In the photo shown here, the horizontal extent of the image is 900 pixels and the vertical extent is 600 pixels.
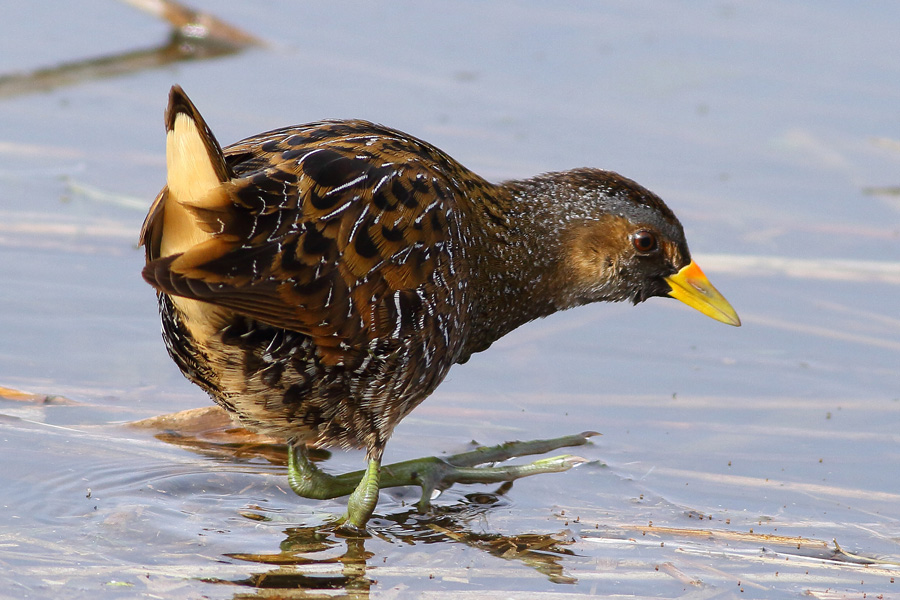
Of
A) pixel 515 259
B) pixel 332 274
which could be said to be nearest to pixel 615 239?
pixel 515 259

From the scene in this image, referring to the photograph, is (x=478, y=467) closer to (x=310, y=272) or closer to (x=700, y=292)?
(x=700, y=292)

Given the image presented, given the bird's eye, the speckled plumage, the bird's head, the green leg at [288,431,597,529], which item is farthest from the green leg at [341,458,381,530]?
the bird's eye

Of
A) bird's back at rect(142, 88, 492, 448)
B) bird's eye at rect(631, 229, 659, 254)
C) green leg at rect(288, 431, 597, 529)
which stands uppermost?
bird's eye at rect(631, 229, 659, 254)

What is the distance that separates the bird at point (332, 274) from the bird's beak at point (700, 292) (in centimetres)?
54

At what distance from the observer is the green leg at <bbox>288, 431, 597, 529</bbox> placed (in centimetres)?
441

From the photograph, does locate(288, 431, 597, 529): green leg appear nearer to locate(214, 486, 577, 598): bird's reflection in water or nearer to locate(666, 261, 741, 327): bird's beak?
locate(214, 486, 577, 598): bird's reflection in water

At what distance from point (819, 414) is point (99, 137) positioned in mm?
4449

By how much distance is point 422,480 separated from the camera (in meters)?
4.65

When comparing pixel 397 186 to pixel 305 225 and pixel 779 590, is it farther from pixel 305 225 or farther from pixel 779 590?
pixel 779 590

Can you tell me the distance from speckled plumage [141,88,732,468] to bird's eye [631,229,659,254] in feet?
1.56

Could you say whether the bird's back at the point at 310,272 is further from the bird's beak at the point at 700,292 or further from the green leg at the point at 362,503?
the bird's beak at the point at 700,292

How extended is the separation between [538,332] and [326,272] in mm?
2333

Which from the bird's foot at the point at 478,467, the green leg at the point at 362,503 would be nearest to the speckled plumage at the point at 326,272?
the green leg at the point at 362,503

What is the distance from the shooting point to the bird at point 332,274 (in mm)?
3803
